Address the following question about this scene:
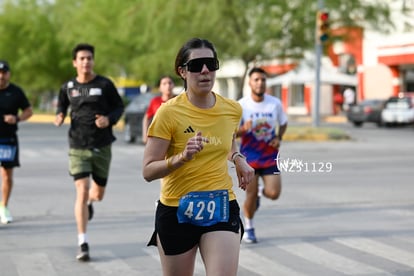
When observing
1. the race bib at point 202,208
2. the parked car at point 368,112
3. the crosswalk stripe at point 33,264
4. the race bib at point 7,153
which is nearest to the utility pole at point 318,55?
the parked car at point 368,112

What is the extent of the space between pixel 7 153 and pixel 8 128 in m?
0.32

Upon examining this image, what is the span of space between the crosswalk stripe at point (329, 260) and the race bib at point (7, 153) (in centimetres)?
363

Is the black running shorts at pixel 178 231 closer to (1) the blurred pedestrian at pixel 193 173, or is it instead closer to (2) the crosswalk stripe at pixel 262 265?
(1) the blurred pedestrian at pixel 193 173

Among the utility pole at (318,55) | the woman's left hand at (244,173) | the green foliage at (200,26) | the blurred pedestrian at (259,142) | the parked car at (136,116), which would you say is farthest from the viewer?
the green foliage at (200,26)

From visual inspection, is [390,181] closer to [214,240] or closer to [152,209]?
[152,209]

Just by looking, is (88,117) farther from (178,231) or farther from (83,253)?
(178,231)

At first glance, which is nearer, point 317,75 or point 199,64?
point 199,64

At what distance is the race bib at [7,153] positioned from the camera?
10.8 meters

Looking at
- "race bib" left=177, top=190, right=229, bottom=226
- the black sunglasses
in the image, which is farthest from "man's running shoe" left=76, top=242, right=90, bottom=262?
the black sunglasses

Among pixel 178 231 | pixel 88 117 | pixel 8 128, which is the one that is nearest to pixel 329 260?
pixel 88 117

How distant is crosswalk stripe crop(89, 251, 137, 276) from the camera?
792 cm

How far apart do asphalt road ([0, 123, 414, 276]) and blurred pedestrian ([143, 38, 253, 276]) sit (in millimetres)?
1620

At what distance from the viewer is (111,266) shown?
26.9 ft

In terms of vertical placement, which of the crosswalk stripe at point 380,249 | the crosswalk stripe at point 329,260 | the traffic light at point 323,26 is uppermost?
the traffic light at point 323,26
